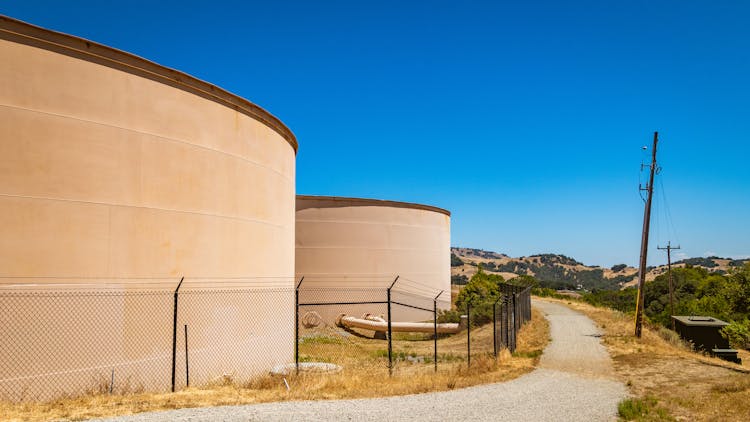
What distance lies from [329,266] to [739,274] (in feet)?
76.2

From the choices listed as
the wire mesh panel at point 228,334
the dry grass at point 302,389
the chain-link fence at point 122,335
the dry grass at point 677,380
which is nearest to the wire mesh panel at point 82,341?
the chain-link fence at point 122,335

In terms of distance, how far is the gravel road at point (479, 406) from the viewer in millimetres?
8828

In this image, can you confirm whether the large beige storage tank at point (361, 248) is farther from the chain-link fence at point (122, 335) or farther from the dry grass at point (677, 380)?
the chain-link fence at point (122, 335)

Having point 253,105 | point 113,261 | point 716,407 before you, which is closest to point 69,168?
point 113,261

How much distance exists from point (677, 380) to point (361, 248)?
20.4m

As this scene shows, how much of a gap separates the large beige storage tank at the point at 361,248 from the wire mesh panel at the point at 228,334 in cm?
1355

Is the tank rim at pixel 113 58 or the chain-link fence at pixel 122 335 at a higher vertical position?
the tank rim at pixel 113 58

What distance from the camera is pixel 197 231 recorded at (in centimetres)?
1363

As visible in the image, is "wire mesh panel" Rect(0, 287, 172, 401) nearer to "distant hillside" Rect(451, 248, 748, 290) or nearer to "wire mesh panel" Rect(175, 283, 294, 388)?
"wire mesh panel" Rect(175, 283, 294, 388)

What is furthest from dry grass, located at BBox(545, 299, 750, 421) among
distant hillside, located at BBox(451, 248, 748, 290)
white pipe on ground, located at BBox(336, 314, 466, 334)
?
distant hillside, located at BBox(451, 248, 748, 290)

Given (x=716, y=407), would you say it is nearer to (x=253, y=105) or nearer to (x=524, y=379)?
(x=524, y=379)

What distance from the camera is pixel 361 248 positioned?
106 feet

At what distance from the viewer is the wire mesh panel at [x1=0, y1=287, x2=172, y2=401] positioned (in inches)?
405

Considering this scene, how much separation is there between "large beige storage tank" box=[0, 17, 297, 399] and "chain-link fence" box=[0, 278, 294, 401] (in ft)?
0.09
